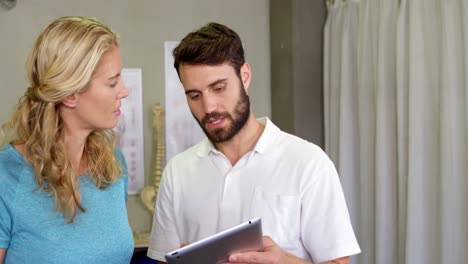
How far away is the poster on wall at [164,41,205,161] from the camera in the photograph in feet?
9.34

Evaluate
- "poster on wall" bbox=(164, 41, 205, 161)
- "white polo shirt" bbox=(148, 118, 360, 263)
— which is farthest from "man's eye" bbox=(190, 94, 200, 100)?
"poster on wall" bbox=(164, 41, 205, 161)

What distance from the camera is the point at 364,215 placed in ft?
7.78

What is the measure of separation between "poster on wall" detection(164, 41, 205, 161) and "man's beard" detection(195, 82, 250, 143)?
1.41 m

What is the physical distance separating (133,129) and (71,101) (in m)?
1.57

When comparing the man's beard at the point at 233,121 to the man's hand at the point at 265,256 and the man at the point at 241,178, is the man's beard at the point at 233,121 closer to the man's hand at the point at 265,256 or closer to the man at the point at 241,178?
the man at the point at 241,178

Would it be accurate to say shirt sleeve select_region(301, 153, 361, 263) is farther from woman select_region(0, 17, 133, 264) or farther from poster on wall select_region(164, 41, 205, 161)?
poster on wall select_region(164, 41, 205, 161)

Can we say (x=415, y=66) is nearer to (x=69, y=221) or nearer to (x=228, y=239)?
(x=228, y=239)

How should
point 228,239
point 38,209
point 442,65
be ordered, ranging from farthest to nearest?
point 442,65, point 38,209, point 228,239

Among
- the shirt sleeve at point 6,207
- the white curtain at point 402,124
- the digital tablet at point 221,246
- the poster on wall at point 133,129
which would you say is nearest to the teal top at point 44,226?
the shirt sleeve at point 6,207

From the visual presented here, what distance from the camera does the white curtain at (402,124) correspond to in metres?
1.80

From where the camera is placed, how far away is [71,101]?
49.5 inches

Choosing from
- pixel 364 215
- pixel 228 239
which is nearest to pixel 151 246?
pixel 228 239

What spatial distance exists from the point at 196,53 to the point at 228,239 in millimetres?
555

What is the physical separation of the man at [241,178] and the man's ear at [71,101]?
32 cm
